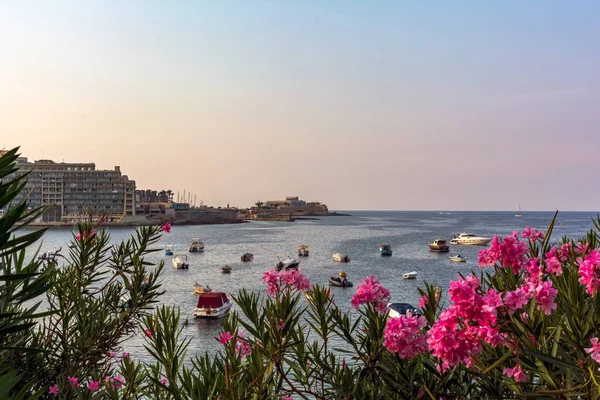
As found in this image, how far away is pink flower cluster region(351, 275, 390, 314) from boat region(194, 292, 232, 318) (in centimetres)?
2304

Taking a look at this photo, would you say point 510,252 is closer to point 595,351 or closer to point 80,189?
point 595,351

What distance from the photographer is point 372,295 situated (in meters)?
3.10

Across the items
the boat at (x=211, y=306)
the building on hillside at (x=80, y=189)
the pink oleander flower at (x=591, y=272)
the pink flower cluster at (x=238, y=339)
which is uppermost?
the building on hillside at (x=80, y=189)

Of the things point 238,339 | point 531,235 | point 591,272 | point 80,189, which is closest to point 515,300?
point 591,272

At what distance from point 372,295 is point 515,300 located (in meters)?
1.25

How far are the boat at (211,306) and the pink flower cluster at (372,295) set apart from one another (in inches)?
907

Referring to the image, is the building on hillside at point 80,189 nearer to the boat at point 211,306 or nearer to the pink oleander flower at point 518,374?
the boat at point 211,306

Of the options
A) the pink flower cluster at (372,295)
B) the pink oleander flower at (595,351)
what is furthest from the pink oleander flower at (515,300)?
the pink flower cluster at (372,295)

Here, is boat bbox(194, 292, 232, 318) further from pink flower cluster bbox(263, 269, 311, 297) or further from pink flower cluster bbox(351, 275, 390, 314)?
pink flower cluster bbox(351, 275, 390, 314)

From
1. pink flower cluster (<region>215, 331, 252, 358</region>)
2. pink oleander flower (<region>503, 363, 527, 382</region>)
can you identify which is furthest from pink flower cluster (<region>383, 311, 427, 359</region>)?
pink flower cluster (<region>215, 331, 252, 358</region>)

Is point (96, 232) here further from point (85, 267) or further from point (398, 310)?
point (398, 310)

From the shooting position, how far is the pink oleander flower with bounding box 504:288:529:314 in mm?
1923

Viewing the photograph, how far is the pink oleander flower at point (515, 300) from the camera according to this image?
6.31 ft

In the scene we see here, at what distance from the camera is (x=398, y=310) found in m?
23.0
